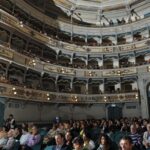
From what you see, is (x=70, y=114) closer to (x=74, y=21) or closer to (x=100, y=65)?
(x=100, y=65)

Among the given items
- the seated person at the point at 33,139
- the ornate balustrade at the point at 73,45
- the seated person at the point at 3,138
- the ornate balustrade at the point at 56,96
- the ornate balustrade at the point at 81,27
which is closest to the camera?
the seated person at the point at 3,138

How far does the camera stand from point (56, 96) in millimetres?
26609

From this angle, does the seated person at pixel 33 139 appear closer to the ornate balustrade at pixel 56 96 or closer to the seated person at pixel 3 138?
the seated person at pixel 3 138

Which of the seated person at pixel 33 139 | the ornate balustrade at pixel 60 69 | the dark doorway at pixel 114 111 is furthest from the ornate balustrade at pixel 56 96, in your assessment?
the seated person at pixel 33 139

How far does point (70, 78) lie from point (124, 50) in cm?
850

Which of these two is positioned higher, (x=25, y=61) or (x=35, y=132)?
(x=25, y=61)

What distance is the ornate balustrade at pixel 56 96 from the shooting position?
21.0m

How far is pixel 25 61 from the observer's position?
24.2 m

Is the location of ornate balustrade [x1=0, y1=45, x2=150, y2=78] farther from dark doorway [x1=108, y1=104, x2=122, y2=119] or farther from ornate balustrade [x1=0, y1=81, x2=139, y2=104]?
dark doorway [x1=108, y1=104, x2=122, y2=119]

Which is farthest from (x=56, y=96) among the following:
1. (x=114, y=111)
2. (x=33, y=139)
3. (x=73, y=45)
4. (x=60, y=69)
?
(x=33, y=139)

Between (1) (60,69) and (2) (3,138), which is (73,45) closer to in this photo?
(1) (60,69)

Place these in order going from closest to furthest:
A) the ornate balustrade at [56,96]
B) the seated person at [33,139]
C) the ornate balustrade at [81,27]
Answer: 1. the seated person at [33,139]
2. the ornate balustrade at [56,96]
3. the ornate balustrade at [81,27]

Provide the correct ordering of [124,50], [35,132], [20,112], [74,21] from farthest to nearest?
1. [74,21]
2. [124,50]
3. [20,112]
4. [35,132]

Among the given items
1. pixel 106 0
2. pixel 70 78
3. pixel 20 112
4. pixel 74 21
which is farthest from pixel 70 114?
pixel 106 0
